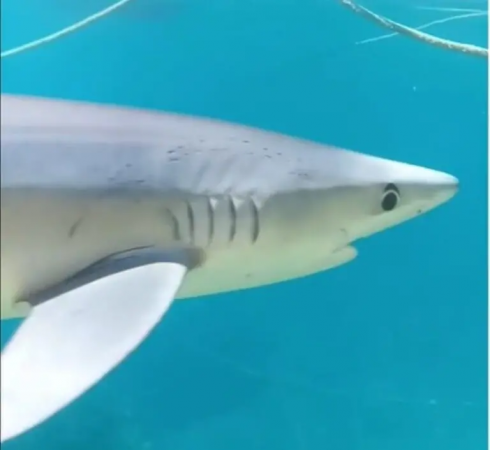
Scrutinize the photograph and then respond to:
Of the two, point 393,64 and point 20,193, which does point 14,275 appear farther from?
point 393,64

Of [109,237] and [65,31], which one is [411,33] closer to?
[65,31]

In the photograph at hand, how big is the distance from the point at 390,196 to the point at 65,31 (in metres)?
0.44

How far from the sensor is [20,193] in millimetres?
682

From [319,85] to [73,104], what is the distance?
568 mm

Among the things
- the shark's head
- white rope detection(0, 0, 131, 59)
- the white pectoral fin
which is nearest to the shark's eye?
the shark's head

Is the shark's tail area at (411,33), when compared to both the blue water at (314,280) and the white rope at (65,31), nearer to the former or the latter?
the blue water at (314,280)

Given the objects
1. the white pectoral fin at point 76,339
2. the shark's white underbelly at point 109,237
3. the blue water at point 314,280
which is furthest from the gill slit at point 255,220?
the blue water at point 314,280

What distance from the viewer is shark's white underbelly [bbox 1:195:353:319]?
2.25 feet

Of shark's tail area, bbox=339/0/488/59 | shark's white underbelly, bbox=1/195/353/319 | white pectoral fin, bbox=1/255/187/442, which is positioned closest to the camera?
white pectoral fin, bbox=1/255/187/442

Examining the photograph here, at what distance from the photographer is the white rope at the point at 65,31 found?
3.04 feet

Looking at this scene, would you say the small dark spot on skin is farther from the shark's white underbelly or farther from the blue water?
the blue water

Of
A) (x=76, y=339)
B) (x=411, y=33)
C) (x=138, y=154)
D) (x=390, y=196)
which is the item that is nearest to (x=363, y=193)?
(x=390, y=196)

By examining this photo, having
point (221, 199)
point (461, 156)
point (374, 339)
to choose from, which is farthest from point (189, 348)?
point (461, 156)

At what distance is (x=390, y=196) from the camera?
84 cm
